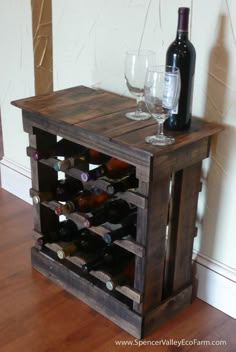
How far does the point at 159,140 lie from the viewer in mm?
1399

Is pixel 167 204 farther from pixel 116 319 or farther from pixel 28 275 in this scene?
pixel 28 275

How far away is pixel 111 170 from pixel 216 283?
0.57 m

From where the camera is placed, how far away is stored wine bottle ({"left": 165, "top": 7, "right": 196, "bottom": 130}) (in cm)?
140

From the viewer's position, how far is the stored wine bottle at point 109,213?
63.1 inches

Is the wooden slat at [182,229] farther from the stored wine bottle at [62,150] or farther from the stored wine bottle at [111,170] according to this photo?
the stored wine bottle at [62,150]

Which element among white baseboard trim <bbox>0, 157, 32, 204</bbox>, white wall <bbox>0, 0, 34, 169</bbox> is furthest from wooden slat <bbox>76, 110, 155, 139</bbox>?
white baseboard trim <bbox>0, 157, 32, 204</bbox>

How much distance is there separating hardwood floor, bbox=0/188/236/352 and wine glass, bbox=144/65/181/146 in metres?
0.68

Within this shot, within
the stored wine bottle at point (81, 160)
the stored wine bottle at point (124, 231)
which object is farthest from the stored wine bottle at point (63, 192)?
the stored wine bottle at point (124, 231)

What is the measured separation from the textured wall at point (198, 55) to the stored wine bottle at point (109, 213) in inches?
11.2

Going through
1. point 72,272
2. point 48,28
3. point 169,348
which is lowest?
point 169,348

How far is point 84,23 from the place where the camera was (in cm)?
191

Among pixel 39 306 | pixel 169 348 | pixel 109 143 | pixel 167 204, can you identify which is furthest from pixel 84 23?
pixel 169 348

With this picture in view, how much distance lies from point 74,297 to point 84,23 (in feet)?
3.41

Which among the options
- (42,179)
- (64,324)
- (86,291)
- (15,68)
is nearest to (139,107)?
(42,179)
